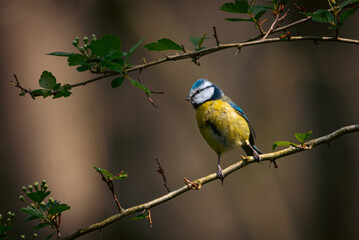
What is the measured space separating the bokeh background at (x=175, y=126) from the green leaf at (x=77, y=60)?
Result: 2551 mm

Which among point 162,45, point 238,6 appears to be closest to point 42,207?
point 162,45

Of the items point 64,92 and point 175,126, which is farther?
point 175,126

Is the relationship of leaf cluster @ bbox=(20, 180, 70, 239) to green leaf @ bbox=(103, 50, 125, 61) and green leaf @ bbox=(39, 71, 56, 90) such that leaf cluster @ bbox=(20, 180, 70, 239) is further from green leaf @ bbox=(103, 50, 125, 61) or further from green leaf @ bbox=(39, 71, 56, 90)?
green leaf @ bbox=(103, 50, 125, 61)

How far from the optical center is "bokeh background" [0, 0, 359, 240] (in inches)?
152

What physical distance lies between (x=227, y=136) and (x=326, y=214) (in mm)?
2293

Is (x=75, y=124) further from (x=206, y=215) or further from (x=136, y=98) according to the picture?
(x=206, y=215)

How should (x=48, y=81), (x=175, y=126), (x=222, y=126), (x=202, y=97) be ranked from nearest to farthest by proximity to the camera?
(x=48, y=81) → (x=222, y=126) → (x=202, y=97) → (x=175, y=126)

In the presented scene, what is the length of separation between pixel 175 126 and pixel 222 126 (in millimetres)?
1576

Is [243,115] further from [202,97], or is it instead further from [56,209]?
[56,209]

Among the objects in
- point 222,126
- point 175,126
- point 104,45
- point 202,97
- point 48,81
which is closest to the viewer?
point 104,45

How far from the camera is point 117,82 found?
1.53 m

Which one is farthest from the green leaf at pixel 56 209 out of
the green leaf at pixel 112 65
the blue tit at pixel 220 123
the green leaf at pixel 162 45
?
the blue tit at pixel 220 123

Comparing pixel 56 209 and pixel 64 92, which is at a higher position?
pixel 64 92

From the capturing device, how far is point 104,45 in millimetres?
1375
